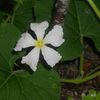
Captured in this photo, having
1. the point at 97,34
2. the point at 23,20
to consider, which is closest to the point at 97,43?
the point at 97,34

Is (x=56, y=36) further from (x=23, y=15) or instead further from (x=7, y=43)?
(x=23, y=15)

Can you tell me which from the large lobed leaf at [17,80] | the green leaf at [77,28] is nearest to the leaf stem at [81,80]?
the green leaf at [77,28]

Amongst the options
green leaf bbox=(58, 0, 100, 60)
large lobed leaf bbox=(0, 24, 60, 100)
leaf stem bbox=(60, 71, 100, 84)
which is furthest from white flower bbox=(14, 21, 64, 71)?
leaf stem bbox=(60, 71, 100, 84)

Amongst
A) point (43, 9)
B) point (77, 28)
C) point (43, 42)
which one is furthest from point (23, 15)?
point (43, 42)

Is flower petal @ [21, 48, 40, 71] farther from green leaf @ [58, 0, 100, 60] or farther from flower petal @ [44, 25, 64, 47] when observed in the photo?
green leaf @ [58, 0, 100, 60]

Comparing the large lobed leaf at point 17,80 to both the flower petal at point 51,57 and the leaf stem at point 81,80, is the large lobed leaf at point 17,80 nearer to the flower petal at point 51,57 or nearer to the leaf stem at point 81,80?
the flower petal at point 51,57

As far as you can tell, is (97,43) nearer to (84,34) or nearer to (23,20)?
(84,34)
